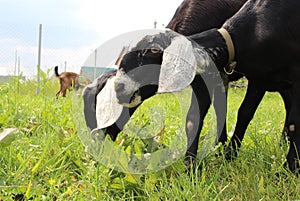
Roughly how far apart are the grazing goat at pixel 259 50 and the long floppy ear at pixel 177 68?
11 centimetres

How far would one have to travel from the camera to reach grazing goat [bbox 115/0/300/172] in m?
1.97

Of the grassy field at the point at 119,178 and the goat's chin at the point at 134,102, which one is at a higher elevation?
the goat's chin at the point at 134,102

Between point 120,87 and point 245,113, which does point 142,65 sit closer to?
point 120,87

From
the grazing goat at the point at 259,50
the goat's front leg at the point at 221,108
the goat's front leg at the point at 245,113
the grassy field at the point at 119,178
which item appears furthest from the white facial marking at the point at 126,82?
the goat's front leg at the point at 245,113

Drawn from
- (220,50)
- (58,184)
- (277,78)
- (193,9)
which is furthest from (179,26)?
(58,184)

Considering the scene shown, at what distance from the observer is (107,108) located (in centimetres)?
202

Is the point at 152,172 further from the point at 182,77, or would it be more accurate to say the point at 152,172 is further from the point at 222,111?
the point at 222,111

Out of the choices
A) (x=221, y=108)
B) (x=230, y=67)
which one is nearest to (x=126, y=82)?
(x=230, y=67)

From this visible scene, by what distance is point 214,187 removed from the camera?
64.1 inches

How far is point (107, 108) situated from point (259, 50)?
84cm

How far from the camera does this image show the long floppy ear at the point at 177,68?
1.75m

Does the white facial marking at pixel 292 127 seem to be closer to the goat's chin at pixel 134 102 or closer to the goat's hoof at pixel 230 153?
the goat's hoof at pixel 230 153

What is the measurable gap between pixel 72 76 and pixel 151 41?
7.03 m

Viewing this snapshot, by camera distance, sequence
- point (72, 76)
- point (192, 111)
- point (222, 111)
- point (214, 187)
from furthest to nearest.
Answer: point (72, 76) → point (222, 111) → point (192, 111) → point (214, 187)
